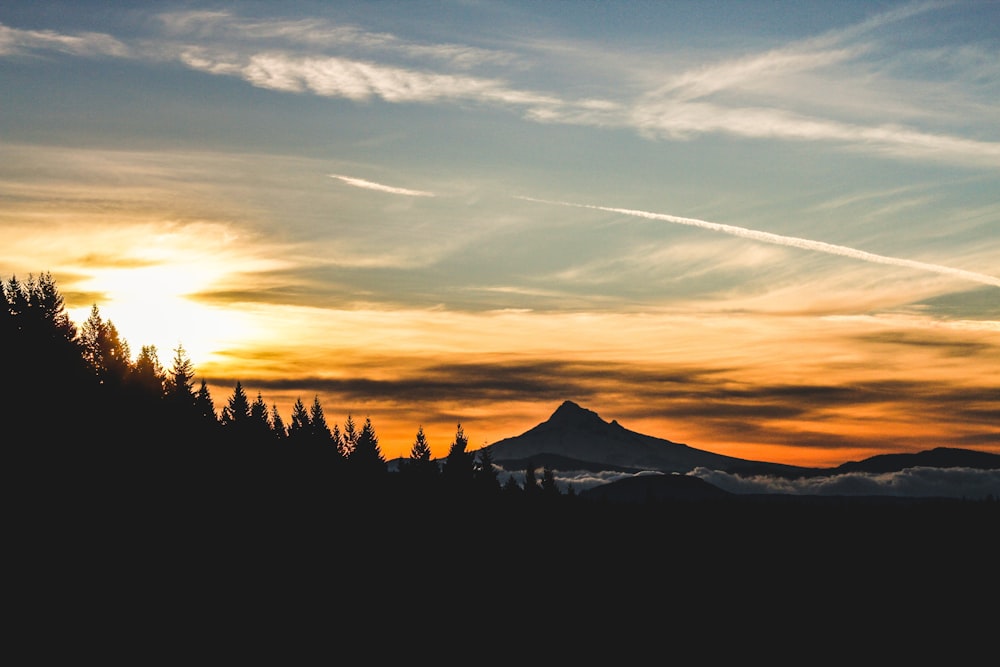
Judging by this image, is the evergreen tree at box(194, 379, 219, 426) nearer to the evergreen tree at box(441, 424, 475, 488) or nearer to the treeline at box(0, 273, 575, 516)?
the treeline at box(0, 273, 575, 516)

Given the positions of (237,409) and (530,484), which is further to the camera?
(530,484)

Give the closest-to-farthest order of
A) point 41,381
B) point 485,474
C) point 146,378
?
point 41,381 < point 146,378 < point 485,474

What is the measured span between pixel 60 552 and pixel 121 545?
19.5 feet

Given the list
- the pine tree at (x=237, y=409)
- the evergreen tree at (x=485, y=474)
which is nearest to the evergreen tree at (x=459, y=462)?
the evergreen tree at (x=485, y=474)

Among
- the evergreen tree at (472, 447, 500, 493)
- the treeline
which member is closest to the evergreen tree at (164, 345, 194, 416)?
the treeline

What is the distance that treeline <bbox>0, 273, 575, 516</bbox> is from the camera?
69.0 metres

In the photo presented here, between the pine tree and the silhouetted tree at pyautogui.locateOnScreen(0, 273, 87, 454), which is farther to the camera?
the pine tree

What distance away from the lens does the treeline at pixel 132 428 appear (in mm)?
69000

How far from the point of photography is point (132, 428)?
252 ft

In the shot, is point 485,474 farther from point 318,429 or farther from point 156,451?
point 156,451

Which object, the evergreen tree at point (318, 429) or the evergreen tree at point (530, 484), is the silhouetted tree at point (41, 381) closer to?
the evergreen tree at point (318, 429)

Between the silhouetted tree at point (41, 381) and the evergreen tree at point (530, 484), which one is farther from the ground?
the silhouetted tree at point (41, 381)

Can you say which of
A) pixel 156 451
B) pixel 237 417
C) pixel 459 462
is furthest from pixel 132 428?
pixel 459 462

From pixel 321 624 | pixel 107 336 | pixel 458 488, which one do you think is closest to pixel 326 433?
pixel 458 488
